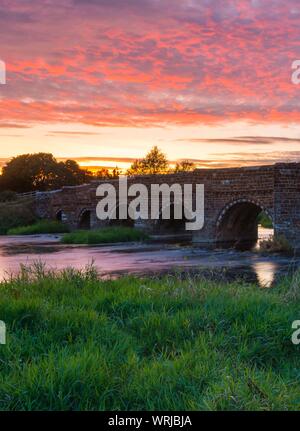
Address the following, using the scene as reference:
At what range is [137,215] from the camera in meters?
34.6

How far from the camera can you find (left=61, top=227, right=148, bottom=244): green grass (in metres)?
29.0

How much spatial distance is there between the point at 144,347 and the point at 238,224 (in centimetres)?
2435

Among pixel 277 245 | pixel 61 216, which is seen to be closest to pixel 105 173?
pixel 61 216

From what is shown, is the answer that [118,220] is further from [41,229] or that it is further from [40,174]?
[40,174]

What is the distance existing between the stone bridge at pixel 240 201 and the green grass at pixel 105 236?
2925 mm

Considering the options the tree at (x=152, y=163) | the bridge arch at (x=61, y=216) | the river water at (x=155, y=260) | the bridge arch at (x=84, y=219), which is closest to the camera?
the river water at (x=155, y=260)

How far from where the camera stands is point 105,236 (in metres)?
29.5

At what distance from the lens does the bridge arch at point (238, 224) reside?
28312 mm

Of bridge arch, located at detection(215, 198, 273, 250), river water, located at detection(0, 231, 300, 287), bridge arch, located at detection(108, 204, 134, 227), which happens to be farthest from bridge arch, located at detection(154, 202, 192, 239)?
river water, located at detection(0, 231, 300, 287)

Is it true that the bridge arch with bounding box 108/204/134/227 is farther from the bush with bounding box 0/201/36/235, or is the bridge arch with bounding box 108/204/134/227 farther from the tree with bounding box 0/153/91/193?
the tree with bounding box 0/153/91/193

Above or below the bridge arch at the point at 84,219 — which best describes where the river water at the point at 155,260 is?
below

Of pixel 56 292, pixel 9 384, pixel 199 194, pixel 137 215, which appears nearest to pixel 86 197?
pixel 137 215

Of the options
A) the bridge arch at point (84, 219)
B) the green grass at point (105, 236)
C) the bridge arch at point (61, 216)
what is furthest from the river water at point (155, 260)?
the bridge arch at point (61, 216)

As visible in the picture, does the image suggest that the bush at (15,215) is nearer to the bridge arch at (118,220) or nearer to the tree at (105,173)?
the bridge arch at (118,220)
